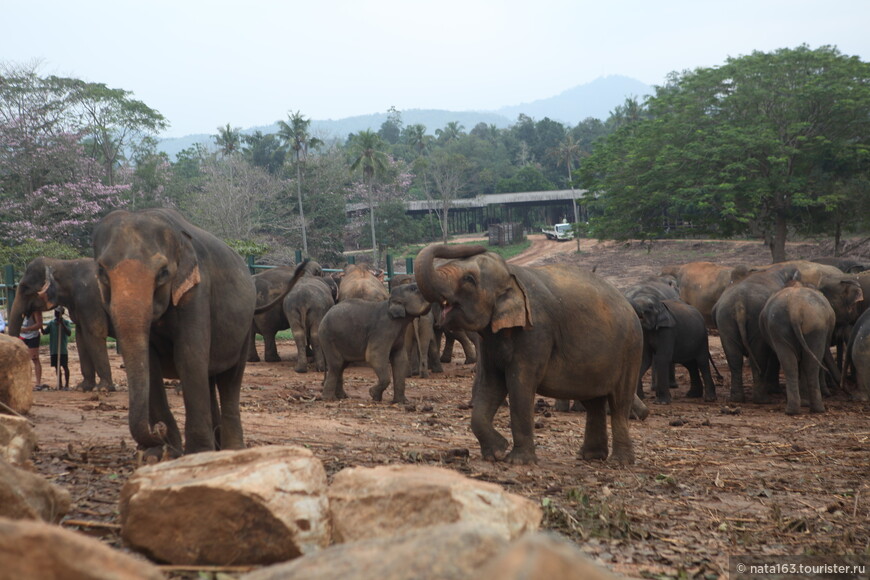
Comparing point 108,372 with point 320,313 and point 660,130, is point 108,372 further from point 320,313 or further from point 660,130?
point 660,130

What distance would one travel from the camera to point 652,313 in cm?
1266

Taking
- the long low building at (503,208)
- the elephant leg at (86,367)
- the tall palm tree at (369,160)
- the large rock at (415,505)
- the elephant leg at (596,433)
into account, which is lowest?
the elephant leg at (596,433)

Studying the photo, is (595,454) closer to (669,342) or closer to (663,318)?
(663,318)

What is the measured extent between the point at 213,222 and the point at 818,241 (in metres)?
26.9

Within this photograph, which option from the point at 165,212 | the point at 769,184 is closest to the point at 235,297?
the point at 165,212

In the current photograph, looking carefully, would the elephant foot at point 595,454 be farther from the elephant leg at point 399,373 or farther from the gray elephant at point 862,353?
the gray elephant at point 862,353

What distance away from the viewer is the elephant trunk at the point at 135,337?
17.3 feet

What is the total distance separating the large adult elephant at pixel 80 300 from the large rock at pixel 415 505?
8528 millimetres

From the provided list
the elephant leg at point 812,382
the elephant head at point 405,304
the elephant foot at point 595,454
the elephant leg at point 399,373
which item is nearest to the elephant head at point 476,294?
the elephant foot at point 595,454

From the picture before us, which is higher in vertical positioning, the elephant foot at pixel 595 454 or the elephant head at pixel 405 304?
the elephant head at pixel 405 304

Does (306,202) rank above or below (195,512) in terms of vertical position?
above

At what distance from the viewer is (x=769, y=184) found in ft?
90.1

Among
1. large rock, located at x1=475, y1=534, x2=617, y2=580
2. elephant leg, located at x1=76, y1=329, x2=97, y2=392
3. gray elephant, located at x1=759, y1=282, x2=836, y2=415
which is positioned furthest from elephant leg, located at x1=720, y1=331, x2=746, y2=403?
large rock, located at x1=475, y1=534, x2=617, y2=580

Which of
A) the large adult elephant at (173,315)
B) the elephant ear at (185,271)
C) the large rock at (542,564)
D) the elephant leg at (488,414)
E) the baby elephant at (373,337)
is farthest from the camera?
the baby elephant at (373,337)
